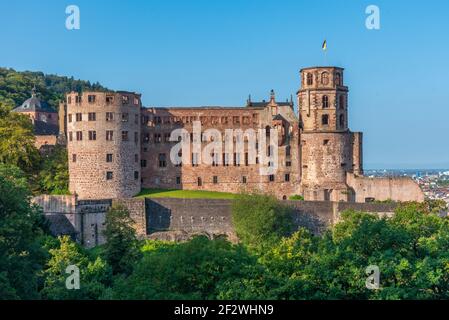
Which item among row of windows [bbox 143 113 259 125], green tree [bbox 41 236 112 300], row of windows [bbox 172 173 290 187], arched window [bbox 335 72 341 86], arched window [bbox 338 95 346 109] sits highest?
arched window [bbox 335 72 341 86]

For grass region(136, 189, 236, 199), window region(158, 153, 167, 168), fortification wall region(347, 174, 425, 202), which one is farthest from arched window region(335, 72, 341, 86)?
window region(158, 153, 167, 168)

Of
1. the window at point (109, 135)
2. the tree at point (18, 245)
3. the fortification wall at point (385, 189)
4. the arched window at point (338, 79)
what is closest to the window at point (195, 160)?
the window at point (109, 135)

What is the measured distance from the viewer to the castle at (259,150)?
76.5m

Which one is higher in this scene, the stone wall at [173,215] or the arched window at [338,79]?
the arched window at [338,79]

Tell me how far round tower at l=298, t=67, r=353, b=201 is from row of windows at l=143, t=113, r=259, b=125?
5.46 meters

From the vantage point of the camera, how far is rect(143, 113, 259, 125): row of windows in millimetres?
81438

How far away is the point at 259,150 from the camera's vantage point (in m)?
82.6

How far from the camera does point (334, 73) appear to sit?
80.7 metres

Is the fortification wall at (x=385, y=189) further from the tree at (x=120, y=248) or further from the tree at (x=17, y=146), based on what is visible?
the tree at (x=17, y=146)

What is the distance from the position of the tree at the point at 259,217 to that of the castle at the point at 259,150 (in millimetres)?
8904

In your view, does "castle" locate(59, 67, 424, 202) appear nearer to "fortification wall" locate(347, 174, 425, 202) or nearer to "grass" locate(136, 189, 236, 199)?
"fortification wall" locate(347, 174, 425, 202)

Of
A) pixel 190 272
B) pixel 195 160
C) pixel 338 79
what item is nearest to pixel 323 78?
pixel 338 79

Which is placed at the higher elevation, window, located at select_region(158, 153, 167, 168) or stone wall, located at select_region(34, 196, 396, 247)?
window, located at select_region(158, 153, 167, 168)

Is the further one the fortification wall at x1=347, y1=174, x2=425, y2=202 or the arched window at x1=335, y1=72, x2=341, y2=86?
the arched window at x1=335, y1=72, x2=341, y2=86
